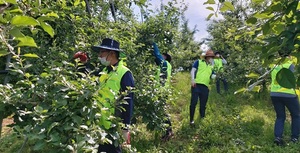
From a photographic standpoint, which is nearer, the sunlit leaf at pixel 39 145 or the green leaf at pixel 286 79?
the green leaf at pixel 286 79

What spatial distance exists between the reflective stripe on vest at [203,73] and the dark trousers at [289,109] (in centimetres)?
162

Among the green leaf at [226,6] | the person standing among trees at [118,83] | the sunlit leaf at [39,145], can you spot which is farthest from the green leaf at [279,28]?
the person standing among trees at [118,83]

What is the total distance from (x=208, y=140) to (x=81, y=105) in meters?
4.26

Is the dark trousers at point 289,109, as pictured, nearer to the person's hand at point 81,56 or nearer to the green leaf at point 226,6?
the person's hand at point 81,56

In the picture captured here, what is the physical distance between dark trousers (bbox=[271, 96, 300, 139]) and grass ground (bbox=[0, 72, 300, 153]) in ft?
0.85

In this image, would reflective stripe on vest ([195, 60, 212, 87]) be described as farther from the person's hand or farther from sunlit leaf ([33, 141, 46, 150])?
sunlit leaf ([33, 141, 46, 150])

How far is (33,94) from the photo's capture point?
2.50 meters

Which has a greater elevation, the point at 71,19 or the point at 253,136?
the point at 71,19

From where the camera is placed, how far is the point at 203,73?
22.5ft

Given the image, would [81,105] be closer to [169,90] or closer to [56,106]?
[56,106]

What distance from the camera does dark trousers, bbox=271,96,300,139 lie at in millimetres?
5402

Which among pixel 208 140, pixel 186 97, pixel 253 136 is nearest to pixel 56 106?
pixel 208 140

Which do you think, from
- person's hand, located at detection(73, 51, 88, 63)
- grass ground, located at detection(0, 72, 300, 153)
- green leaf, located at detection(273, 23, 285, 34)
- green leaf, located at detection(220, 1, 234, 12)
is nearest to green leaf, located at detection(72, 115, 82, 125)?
green leaf, located at detection(220, 1, 234, 12)

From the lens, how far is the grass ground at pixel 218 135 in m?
5.56
